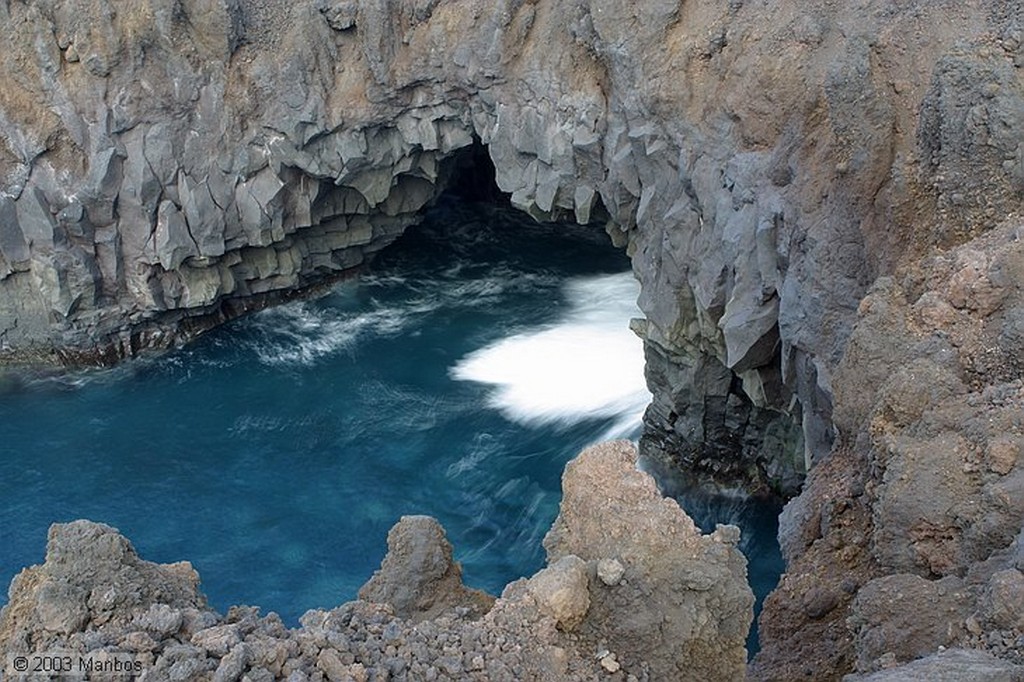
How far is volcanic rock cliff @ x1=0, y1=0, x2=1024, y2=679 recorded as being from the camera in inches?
444

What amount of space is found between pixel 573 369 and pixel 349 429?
251 inches

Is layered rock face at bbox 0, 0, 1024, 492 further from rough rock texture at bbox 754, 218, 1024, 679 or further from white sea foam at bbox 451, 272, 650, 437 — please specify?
white sea foam at bbox 451, 272, 650, 437

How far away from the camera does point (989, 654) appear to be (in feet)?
26.0

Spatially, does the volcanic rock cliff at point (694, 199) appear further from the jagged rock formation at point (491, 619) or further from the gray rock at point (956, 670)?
the jagged rock formation at point (491, 619)

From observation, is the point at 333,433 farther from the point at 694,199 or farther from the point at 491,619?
the point at 491,619

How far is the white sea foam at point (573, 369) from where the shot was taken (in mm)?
26969

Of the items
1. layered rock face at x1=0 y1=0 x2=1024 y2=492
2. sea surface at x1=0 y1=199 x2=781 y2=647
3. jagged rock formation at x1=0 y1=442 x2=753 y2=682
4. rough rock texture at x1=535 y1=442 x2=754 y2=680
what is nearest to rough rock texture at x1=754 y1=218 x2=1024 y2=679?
rough rock texture at x1=535 y1=442 x2=754 y2=680

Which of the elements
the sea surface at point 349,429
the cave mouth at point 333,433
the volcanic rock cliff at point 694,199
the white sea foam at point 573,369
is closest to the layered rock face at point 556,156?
the volcanic rock cliff at point 694,199

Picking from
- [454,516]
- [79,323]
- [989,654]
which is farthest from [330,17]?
[989,654]

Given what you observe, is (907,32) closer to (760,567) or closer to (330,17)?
(760,567)

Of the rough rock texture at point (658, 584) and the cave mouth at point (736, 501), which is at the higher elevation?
the rough rock texture at point (658, 584)

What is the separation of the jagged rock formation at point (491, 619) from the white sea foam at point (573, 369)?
15465 mm

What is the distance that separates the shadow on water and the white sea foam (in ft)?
8.00

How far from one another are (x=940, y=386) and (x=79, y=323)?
25.2 metres
